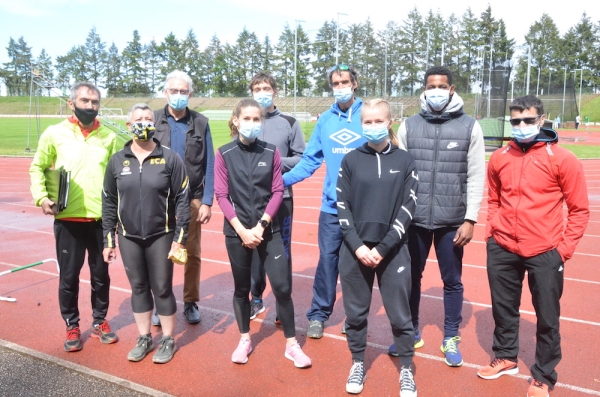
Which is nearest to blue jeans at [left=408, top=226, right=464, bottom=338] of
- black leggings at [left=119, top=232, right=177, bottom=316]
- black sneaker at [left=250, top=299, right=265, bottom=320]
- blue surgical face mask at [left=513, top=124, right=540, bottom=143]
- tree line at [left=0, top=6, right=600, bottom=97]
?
blue surgical face mask at [left=513, top=124, right=540, bottom=143]

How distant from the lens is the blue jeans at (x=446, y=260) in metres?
3.89

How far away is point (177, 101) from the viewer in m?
4.45

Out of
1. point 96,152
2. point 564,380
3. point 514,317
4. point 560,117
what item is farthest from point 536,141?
point 560,117

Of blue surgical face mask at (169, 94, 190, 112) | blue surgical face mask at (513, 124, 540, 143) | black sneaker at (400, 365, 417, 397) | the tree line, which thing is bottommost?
black sneaker at (400, 365, 417, 397)

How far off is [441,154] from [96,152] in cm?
272

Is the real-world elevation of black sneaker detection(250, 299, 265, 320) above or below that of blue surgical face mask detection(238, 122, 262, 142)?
below

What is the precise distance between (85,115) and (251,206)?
1.55 m

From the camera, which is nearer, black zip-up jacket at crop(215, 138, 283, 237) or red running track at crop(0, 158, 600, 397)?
red running track at crop(0, 158, 600, 397)

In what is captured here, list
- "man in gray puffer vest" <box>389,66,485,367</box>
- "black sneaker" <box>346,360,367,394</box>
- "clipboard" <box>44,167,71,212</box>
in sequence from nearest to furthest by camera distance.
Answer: "black sneaker" <box>346,360,367,394</box>
"man in gray puffer vest" <box>389,66,485,367</box>
"clipboard" <box>44,167,71,212</box>

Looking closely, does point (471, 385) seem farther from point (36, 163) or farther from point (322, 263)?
point (36, 163)

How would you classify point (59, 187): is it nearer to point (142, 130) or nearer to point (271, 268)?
point (142, 130)

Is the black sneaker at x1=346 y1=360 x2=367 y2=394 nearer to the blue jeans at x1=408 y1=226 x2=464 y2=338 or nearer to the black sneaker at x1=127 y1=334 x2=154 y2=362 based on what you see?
the blue jeans at x1=408 y1=226 x2=464 y2=338

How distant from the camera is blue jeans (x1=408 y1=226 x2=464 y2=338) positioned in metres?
3.89

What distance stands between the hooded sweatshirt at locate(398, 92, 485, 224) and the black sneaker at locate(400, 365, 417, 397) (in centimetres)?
105
